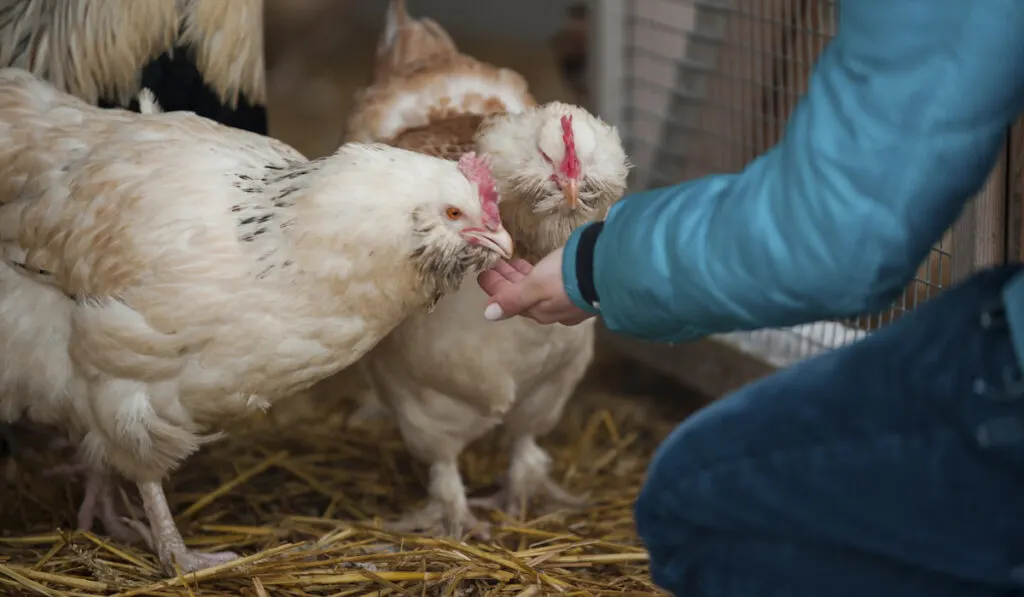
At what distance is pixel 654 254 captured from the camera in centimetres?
133

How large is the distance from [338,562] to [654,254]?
43.4 inches

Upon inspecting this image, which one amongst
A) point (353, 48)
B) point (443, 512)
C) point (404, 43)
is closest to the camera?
point (443, 512)

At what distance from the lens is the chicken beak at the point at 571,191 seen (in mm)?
2076

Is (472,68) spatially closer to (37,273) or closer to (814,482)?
(37,273)

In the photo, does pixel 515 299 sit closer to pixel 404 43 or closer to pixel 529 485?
pixel 529 485

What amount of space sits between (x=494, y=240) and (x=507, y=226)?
377 mm

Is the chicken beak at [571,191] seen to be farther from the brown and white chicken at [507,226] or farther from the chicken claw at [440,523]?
the chicken claw at [440,523]

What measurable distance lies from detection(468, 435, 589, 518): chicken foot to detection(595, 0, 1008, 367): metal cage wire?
62 cm

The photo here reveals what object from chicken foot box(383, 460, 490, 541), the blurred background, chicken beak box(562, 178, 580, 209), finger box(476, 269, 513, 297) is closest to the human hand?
finger box(476, 269, 513, 297)

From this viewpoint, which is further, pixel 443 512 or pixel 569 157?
pixel 443 512

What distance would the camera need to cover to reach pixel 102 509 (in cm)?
250

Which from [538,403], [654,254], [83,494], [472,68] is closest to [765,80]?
[472,68]

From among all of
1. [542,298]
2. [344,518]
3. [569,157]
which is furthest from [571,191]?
[344,518]

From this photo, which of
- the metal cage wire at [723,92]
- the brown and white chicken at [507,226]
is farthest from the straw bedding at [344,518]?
the metal cage wire at [723,92]
